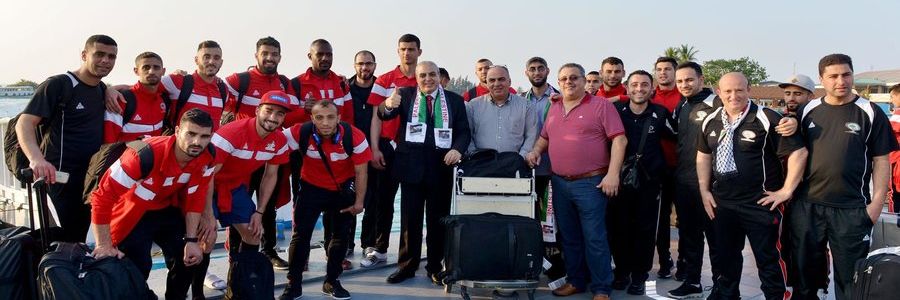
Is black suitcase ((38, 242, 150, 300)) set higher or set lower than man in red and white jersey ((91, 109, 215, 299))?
lower

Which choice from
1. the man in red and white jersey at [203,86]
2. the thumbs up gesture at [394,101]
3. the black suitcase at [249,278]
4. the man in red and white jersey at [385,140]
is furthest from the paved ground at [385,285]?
the thumbs up gesture at [394,101]

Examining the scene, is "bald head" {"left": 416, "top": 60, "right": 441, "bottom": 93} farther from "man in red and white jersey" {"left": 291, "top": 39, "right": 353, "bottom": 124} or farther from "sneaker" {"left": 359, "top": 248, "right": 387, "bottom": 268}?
"sneaker" {"left": 359, "top": 248, "right": 387, "bottom": 268}

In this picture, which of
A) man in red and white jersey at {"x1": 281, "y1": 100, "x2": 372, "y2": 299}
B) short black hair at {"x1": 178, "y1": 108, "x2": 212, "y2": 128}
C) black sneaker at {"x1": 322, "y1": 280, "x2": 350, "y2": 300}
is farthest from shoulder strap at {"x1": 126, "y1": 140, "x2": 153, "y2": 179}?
black sneaker at {"x1": 322, "y1": 280, "x2": 350, "y2": 300}

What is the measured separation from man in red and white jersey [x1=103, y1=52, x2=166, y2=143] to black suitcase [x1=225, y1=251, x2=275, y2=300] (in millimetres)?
1185

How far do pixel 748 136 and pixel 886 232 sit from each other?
3.45 ft

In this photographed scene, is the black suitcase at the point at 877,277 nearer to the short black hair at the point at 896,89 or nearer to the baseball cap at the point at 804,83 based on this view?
the baseball cap at the point at 804,83

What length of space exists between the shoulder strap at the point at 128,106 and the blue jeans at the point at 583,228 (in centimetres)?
296

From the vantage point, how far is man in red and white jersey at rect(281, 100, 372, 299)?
15.0 feet

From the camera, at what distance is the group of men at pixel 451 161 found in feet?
12.7

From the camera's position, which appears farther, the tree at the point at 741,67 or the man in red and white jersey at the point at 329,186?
the tree at the point at 741,67

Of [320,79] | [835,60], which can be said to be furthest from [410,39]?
[835,60]

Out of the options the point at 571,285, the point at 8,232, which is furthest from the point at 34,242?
the point at 571,285

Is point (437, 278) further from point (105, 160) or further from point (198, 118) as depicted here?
point (105, 160)

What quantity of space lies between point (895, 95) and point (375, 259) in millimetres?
5616
